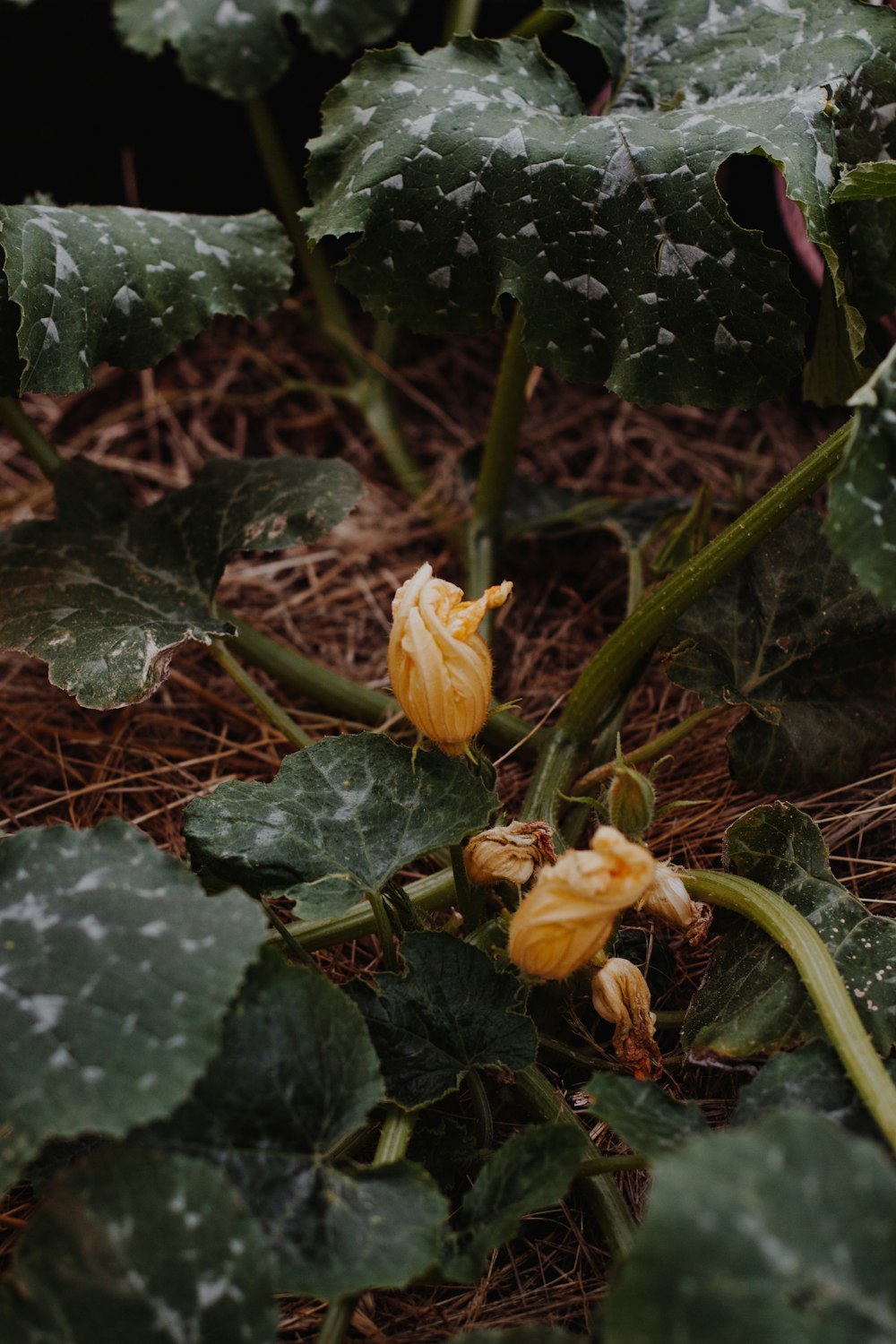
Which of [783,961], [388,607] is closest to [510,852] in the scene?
[783,961]

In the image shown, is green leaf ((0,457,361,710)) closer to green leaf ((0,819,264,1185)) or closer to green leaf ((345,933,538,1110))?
green leaf ((0,819,264,1185))

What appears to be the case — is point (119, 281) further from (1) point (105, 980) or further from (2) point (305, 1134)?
(2) point (305, 1134)

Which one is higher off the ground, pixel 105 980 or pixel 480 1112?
pixel 105 980

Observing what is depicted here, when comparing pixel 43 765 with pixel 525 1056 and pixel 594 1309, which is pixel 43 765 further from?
pixel 594 1309

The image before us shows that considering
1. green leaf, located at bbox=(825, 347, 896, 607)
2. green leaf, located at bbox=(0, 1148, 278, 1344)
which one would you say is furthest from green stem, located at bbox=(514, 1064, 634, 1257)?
green leaf, located at bbox=(825, 347, 896, 607)

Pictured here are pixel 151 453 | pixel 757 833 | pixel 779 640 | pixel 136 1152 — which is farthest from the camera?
pixel 151 453

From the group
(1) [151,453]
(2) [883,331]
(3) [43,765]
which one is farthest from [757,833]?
(1) [151,453]

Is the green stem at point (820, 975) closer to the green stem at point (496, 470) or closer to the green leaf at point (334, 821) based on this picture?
the green leaf at point (334, 821)
